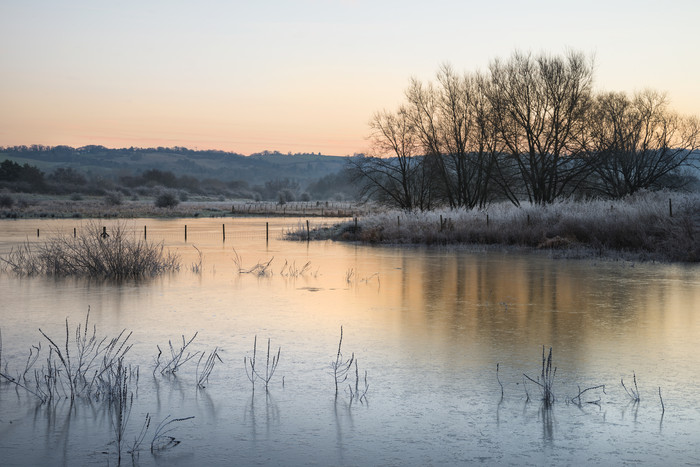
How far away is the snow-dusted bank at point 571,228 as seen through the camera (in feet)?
90.7

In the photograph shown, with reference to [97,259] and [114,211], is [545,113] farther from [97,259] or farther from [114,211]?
[114,211]

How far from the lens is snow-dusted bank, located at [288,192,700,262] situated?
27659 millimetres

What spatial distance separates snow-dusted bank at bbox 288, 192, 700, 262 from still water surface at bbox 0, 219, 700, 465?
899 cm

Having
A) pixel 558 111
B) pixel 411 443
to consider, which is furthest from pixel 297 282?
pixel 558 111

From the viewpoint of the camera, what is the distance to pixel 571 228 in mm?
32625

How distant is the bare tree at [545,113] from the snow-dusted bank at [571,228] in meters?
3.63

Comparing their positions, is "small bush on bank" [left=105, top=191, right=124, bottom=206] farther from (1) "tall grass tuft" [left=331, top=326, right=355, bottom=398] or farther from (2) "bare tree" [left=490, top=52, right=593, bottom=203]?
(1) "tall grass tuft" [left=331, top=326, right=355, bottom=398]

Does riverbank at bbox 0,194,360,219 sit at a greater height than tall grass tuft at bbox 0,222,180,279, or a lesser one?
greater

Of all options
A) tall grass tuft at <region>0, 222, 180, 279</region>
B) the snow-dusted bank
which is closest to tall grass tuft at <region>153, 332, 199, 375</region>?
tall grass tuft at <region>0, 222, 180, 279</region>

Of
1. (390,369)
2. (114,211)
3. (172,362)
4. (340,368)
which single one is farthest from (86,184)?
(390,369)

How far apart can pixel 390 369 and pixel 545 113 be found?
35213 millimetres

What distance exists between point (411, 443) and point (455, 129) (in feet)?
138

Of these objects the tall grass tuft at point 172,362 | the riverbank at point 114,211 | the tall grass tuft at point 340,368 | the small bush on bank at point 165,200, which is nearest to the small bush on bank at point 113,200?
the riverbank at point 114,211

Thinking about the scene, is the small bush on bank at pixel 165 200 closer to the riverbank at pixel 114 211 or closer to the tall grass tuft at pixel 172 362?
the riverbank at pixel 114 211
